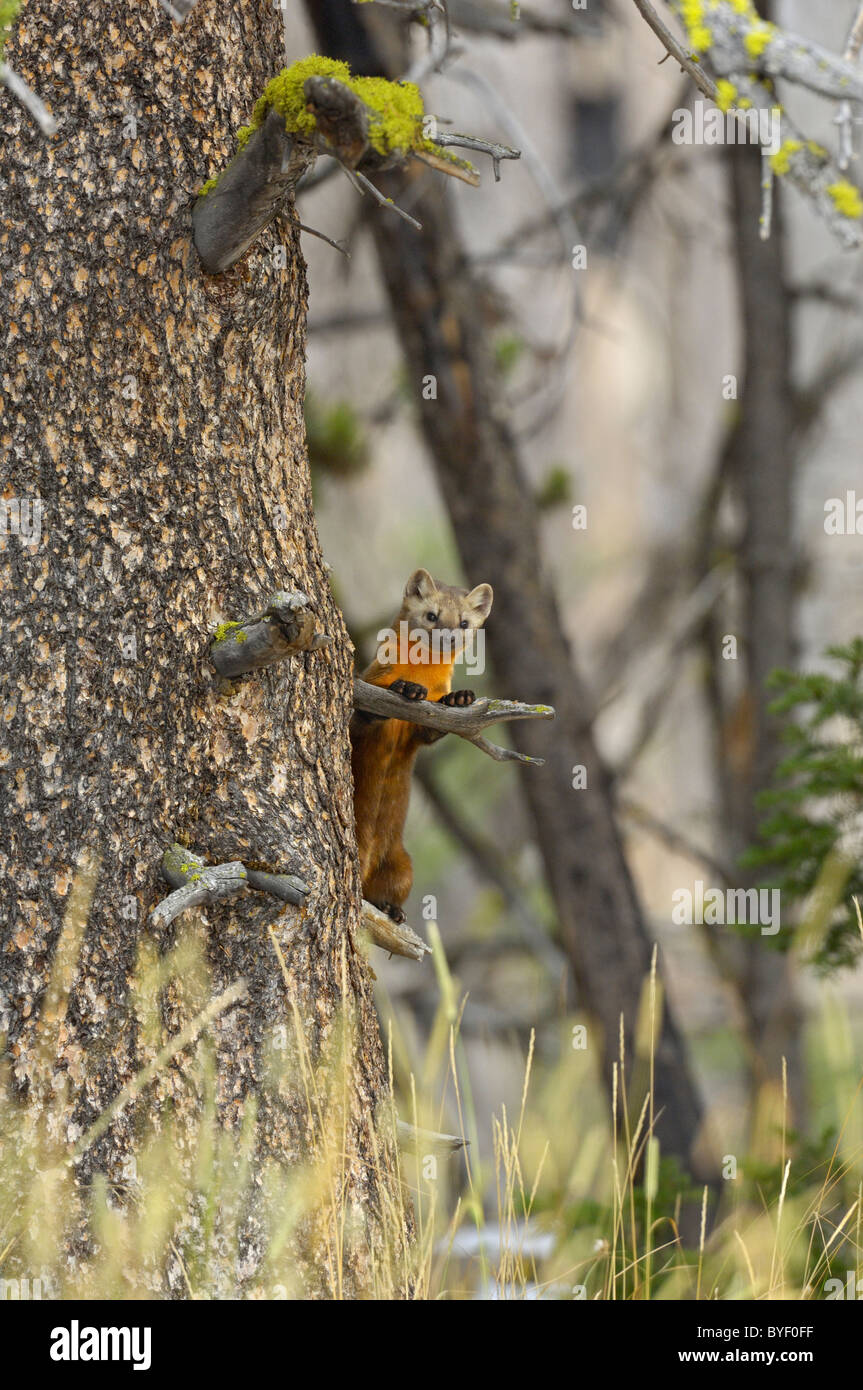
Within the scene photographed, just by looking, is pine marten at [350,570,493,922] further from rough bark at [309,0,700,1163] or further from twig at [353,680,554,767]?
rough bark at [309,0,700,1163]

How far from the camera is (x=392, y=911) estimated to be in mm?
3588

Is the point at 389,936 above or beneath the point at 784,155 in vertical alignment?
beneath

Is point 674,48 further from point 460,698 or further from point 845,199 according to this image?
point 845,199

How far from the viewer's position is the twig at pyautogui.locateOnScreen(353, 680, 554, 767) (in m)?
2.83

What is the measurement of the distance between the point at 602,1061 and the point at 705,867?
1.71 meters

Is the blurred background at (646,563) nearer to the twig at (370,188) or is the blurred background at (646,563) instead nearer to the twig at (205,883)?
the twig at (205,883)

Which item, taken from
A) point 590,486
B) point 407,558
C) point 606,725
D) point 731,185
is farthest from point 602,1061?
point 590,486

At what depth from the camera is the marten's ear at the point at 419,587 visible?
3859 mm

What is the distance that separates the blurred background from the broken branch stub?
0.63 m

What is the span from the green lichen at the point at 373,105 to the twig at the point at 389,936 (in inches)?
66.7

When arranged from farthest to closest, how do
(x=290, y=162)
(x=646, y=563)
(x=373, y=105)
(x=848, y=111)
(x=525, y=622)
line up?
(x=646, y=563), (x=525, y=622), (x=848, y=111), (x=290, y=162), (x=373, y=105)

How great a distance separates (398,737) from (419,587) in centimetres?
61

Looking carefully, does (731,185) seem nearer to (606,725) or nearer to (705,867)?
(705,867)

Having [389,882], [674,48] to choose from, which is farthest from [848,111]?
[389,882]
